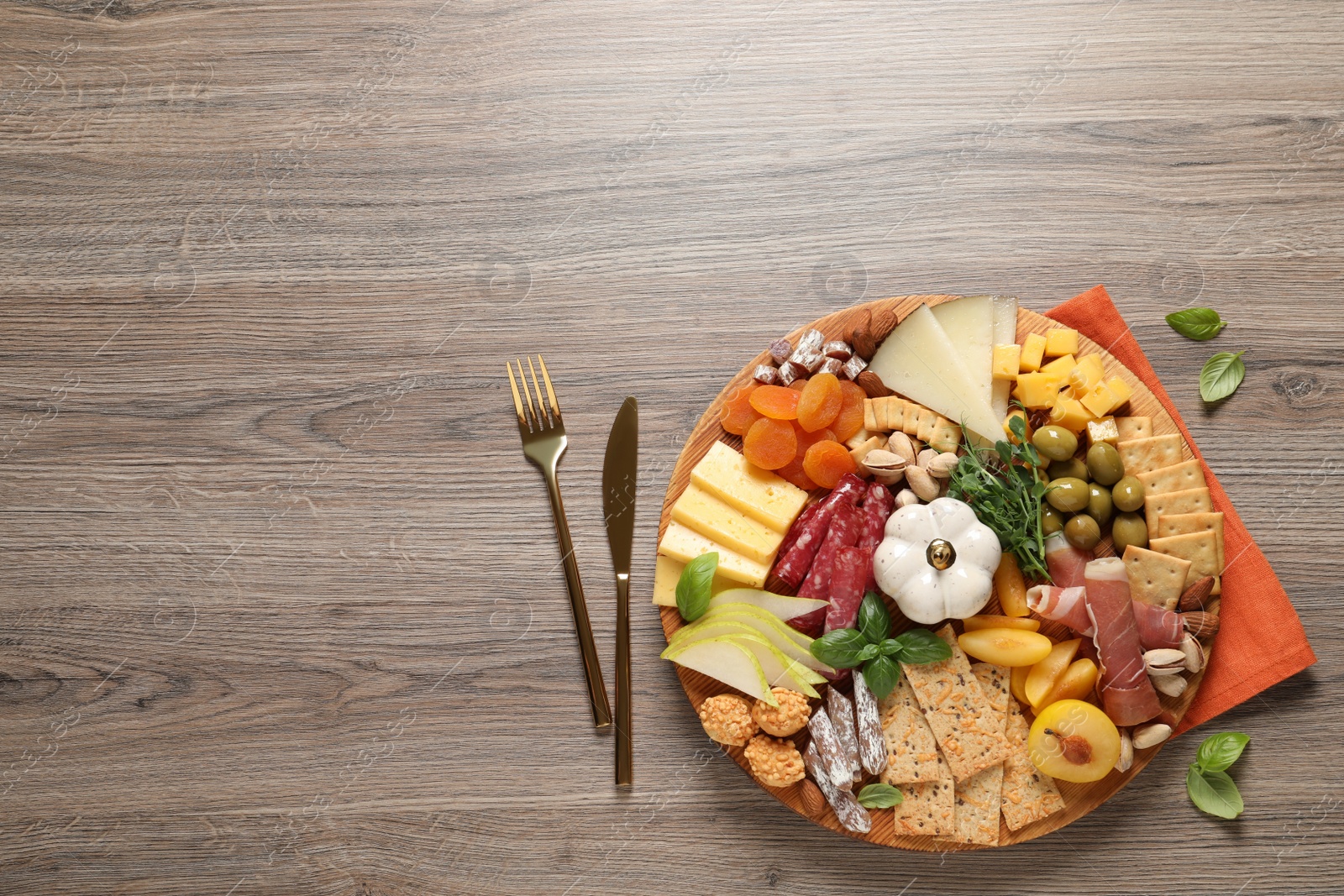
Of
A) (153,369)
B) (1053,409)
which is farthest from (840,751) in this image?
(153,369)

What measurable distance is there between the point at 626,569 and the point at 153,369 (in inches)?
61.7

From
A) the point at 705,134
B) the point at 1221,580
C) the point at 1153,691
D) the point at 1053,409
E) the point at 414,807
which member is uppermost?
the point at 705,134

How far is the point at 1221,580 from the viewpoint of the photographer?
6.68 feet

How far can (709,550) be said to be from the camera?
→ 1.99 meters

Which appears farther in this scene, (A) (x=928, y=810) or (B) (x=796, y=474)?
(B) (x=796, y=474)

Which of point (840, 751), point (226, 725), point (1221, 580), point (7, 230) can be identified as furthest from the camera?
point (7, 230)

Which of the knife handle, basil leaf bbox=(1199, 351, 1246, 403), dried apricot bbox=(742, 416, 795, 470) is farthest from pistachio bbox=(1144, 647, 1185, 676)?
the knife handle

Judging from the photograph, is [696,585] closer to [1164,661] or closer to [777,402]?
[777,402]

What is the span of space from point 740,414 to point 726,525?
302 millimetres

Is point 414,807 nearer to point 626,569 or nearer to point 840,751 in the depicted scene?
point 626,569

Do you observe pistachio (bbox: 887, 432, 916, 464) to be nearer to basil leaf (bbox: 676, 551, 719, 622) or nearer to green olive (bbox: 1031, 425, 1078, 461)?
green olive (bbox: 1031, 425, 1078, 461)

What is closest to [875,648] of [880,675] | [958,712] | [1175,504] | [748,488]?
[880,675]

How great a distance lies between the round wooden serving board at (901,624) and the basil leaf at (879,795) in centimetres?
9

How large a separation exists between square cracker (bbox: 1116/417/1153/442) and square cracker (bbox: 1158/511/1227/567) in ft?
0.70
